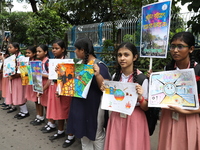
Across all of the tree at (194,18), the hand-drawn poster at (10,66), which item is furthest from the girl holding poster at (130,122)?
the hand-drawn poster at (10,66)

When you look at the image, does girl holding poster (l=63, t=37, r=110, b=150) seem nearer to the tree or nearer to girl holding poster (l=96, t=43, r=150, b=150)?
girl holding poster (l=96, t=43, r=150, b=150)

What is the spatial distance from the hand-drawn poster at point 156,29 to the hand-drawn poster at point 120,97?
54 centimetres

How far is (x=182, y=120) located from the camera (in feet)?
5.30

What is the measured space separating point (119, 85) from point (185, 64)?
0.65m

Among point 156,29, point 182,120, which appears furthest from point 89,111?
point 156,29

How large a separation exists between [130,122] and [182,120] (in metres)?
0.48

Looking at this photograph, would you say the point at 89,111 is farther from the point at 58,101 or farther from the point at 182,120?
the point at 182,120

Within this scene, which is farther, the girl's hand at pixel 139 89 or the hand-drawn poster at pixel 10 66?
the hand-drawn poster at pixel 10 66

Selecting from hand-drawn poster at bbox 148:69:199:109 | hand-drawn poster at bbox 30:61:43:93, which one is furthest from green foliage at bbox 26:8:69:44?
hand-drawn poster at bbox 148:69:199:109

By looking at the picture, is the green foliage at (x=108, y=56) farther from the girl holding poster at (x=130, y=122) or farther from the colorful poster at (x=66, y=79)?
the girl holding poster at (x=130, y=122)

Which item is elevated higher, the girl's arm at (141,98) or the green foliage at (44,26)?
the green foliage at (44,26)

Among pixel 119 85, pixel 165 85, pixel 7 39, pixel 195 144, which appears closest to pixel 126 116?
pixel 119 85

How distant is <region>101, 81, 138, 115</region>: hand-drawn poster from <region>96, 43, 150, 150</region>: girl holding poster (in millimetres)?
89

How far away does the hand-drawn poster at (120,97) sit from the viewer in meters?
1.71
